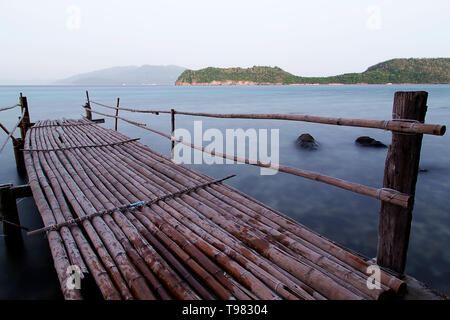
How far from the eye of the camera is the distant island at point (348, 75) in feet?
384

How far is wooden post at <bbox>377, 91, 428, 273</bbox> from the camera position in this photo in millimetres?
2240

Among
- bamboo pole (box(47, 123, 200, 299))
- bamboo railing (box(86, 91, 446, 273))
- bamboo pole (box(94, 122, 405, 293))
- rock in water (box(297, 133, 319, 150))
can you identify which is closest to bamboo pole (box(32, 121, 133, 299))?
bamboo pole (box(47, 123, 200, 299))

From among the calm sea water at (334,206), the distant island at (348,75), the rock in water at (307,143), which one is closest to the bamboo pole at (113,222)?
the calm sea water at (334,206)

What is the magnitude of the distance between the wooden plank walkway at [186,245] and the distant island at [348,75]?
480 feet

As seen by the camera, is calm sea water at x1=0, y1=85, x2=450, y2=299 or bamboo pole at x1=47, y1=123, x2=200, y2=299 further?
calm sea water at x1=0, y1=85, x2=450, y2=299

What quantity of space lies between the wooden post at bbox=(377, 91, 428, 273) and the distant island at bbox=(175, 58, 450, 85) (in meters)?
146

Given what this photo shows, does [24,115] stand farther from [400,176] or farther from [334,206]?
[400,176]

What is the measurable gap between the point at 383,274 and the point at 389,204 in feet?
1.97

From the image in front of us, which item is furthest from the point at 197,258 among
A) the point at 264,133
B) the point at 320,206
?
the point at 264,133

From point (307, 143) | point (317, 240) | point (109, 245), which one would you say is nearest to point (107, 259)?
point (109, 245)

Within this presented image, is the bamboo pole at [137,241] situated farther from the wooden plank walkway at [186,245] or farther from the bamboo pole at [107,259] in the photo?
the bamboo pole at [107,259]

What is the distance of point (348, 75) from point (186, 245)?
7373 inches

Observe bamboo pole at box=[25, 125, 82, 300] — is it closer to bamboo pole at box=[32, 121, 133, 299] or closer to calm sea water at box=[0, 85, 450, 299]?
bamboo pole at box=[32, 121, 133, 299]
